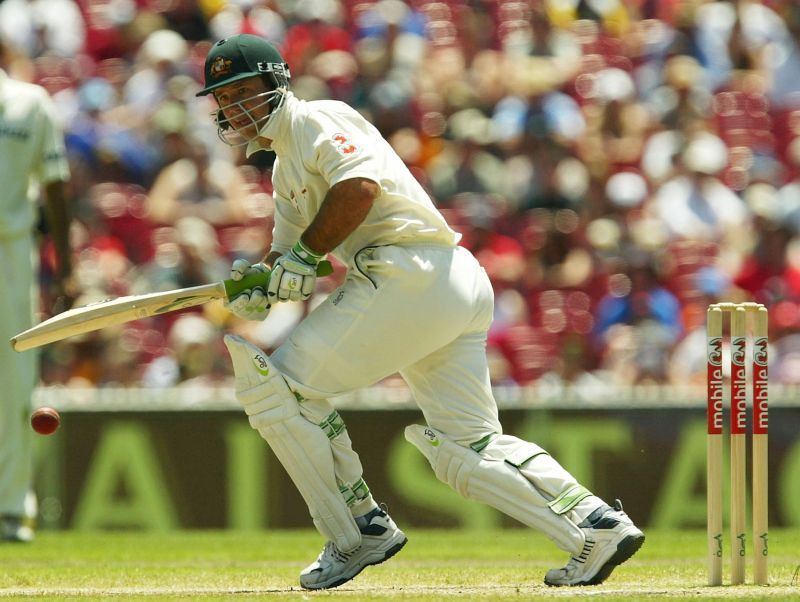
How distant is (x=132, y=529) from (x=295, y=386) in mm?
4019

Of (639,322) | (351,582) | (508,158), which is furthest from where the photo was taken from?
(508,158)

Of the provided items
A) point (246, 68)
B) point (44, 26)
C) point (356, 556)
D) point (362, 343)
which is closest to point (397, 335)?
point (362, 343)

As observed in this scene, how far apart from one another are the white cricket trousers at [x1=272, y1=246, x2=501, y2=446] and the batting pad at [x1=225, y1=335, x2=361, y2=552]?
0.07 meters

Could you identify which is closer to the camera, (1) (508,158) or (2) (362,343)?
(2) (362,343)

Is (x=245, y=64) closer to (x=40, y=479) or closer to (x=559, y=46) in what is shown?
(x=40, y=479)

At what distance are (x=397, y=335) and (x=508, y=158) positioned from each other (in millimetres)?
6406

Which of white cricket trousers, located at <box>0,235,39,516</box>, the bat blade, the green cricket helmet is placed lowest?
white cricket trousers, located at <box>0,235,39,516</box>

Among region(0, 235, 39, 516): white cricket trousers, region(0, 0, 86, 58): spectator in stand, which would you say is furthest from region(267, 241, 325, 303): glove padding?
region(0, 0, 86, 58): spectator in stand

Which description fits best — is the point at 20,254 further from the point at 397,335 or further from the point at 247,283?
the point at 397,335

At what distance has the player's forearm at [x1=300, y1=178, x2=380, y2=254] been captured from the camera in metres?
5.19

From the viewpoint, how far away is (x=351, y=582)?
5.83 meters

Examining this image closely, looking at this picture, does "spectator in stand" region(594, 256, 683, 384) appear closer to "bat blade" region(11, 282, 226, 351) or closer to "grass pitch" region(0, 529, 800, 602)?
"grass pitch" region(0, 529, 800, 602)

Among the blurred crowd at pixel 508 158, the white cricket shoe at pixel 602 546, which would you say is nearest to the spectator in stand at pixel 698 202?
the blurred crowd at pixel 508 158

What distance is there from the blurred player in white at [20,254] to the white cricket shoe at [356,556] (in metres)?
2.79
